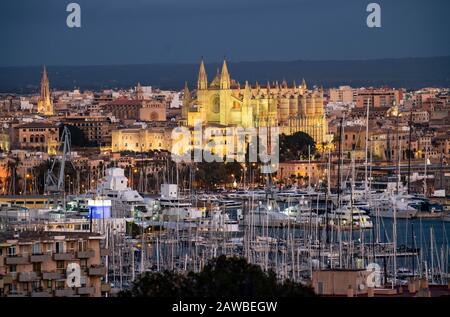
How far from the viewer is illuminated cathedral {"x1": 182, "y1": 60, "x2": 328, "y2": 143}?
267 ft

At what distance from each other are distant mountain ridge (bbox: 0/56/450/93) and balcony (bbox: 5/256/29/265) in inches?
3847

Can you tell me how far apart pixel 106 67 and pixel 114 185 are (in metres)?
89.6

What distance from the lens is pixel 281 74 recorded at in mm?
134250

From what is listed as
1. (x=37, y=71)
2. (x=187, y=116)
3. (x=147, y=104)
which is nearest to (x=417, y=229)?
(x=187, y=116)

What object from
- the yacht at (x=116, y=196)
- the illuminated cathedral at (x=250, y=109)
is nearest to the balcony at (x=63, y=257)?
the yacht at (x=116, y=196)

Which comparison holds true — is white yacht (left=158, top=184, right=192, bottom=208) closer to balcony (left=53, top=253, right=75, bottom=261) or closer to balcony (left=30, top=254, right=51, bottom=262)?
balcony (left=53, top=253, right=75, bottom=261)

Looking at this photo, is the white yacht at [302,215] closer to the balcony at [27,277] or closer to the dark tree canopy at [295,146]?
the balcony at [27,277]

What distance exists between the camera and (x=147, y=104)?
100562 millimetres

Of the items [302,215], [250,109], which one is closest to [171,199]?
[302,215]

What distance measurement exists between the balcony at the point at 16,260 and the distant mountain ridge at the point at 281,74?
97705mm

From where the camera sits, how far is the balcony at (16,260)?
21.2 metres

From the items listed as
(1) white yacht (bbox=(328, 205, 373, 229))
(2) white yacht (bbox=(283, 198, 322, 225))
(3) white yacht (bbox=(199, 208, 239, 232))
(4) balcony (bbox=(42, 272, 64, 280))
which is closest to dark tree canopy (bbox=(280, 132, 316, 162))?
(2) white yacht (bbox=(283, 198, 322, 225))

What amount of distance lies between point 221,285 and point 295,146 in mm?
57131

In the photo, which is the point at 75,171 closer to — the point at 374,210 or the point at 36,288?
the point at 374,210
